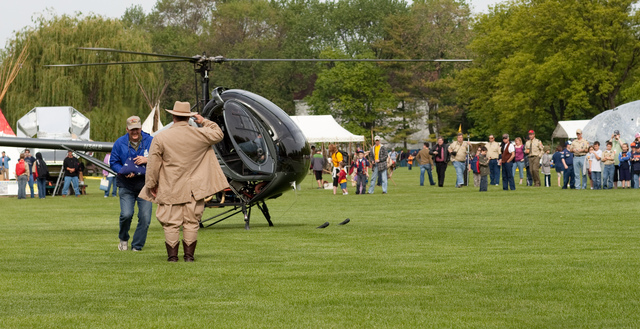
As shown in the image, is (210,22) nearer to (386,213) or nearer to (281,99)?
(281,99)

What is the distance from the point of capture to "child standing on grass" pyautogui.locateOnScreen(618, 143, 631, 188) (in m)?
32.0

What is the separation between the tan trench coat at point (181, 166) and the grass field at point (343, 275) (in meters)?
0.82

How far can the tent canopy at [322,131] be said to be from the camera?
54.2m

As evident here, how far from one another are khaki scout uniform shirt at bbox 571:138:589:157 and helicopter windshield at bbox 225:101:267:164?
55.8ft

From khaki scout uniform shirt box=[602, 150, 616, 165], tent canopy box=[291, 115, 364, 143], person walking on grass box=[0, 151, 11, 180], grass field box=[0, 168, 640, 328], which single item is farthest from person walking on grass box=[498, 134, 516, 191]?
tent canopy box=[291, 115, 364, 143]

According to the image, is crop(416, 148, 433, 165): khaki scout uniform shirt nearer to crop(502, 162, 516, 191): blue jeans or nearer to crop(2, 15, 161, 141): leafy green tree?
crop(502, 162, 516, 191): blue jeans

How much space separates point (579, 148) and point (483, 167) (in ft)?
10.7

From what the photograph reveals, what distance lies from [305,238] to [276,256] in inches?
119

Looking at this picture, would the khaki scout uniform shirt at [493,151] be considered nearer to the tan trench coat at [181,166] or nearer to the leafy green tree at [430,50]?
the tan trench coat at [181,166]

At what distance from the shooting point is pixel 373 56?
3740 inches

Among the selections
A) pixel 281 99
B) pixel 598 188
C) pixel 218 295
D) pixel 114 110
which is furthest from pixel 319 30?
pixel 218 295

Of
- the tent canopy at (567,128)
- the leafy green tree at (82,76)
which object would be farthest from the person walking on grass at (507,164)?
the leafy green tree at (82,76)

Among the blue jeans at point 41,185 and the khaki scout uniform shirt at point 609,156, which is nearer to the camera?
the khaki scout uniform shirt at point 609,156

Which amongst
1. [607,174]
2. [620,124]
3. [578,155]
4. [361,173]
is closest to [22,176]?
[361,173]
